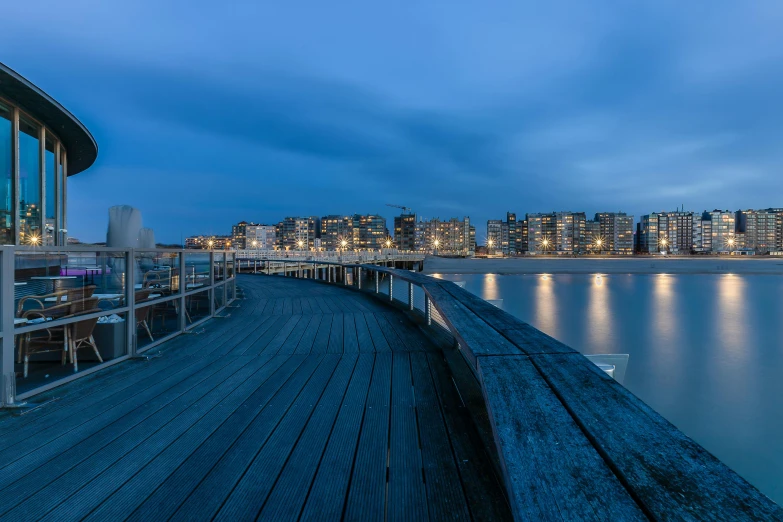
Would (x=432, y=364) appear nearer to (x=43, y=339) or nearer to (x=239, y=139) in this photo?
(x=43, y=339)

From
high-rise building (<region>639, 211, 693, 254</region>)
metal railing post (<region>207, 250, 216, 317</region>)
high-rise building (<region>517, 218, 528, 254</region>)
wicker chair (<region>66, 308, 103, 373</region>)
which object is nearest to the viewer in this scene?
wicker chair (<region>66, 308, 103, 373</region>)

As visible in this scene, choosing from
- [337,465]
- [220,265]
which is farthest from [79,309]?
[220,265]

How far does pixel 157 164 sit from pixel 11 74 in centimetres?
18826

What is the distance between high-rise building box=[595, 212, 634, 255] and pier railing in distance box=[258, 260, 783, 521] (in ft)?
657

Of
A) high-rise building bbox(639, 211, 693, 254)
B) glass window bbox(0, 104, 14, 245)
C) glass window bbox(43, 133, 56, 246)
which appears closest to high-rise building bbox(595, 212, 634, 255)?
high-rise building bbox(639, 211, 693, 254)

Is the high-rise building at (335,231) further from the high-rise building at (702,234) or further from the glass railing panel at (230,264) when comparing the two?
the glass railing panel at (230,264)

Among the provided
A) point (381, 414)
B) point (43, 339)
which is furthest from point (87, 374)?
point (381, 414)

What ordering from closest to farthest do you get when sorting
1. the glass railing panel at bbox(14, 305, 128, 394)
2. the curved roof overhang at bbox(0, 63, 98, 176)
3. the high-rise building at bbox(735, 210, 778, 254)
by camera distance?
1. the glass railing panel at bbox(14, 305, 128, 394)
2. the curved roof overhang at bbox(0, 63, 98, 176)
3. the high-rise building at bbox(735, 210, 778, 254)

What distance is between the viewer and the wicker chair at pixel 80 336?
3.96 meters

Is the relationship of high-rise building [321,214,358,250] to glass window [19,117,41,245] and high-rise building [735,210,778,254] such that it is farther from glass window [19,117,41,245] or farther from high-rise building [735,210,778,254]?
high-rise building [735,210,778,254]

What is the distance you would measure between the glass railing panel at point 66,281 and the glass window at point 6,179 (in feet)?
38.4

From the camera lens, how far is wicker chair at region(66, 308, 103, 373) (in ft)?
13.0

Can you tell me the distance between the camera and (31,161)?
1402 centimetres

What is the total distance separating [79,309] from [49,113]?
14957mm
